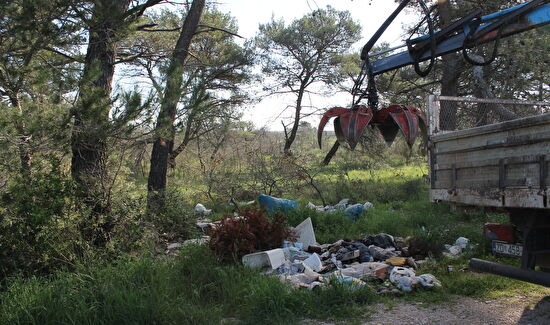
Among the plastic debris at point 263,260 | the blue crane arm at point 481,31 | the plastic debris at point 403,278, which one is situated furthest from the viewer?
the plastic debris at point 263,260

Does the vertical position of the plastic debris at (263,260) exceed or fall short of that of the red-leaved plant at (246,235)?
it falls short

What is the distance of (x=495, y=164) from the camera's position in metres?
4.39

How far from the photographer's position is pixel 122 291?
4633 mm

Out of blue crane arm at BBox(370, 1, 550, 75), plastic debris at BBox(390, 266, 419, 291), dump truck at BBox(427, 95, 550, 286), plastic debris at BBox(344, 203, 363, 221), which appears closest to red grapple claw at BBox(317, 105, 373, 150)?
blue crane arm at BBox(370, 1, 550, 75)

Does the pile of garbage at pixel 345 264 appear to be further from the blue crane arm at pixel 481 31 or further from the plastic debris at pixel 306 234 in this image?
the blue crane arm at pixel 481 31

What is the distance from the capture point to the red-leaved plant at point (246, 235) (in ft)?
20.5

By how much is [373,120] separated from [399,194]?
9.51 metres

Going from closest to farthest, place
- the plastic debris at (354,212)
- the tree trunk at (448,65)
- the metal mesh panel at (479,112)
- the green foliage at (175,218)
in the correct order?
the green foliage at (175,218) → the metal mesh panel at (479,112) → the plastic debris at (354,212) → the tree trunk at (448,65)

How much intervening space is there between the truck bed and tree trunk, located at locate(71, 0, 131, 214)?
429 centimetres

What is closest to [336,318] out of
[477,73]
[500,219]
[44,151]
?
[44,151]

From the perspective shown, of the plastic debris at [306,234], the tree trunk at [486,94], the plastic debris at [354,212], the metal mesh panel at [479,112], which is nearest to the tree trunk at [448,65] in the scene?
the tree trunk at [486,94]

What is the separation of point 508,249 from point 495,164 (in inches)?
42.3

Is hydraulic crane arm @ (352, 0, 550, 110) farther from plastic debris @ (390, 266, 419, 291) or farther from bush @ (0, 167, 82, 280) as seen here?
bush @ (0, 167, 82, 280)

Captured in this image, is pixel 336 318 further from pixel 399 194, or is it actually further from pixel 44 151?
pixel 399 194
